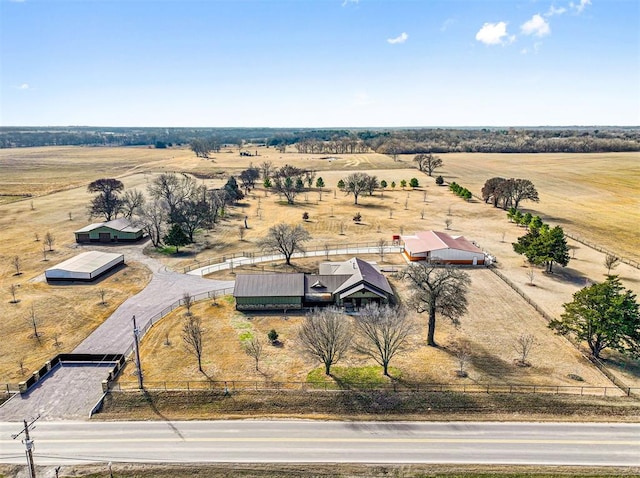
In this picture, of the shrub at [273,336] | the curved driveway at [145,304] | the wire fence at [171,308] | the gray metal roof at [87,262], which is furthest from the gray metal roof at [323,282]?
the gray metal roof at [87,262]

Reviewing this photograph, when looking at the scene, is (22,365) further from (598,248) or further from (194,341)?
(598,248)

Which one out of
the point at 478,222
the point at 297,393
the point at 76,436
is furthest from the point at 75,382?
the point at 478,222

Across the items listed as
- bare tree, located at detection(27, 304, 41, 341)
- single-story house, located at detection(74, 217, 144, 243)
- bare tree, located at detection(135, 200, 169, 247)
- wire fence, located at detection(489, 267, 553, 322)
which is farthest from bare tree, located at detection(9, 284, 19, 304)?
wire fence, located at detection(489, 267, 553, 322)

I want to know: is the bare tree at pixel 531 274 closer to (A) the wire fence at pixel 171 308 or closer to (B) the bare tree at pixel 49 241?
(A) the wire fence at pixel 171 308

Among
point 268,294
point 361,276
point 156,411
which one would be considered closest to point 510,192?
point 361,276

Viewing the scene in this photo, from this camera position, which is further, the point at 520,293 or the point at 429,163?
the point at 429,163

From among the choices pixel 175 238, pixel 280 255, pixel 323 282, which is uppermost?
pixel 175 238
